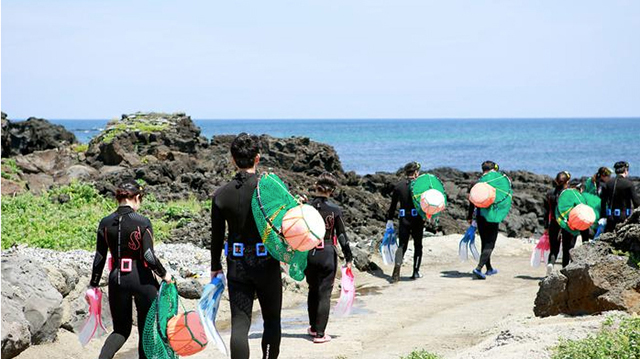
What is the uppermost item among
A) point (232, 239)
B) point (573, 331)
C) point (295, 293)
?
point (232, 239)

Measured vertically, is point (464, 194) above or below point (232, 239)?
below

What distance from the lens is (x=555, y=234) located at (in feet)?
49.5

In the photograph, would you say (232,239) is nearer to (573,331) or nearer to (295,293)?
(573,331)

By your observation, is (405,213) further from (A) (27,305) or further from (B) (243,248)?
(B) (243,248)

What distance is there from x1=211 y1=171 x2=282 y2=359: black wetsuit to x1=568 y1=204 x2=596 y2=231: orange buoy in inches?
315

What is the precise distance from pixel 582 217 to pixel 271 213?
8.16 m

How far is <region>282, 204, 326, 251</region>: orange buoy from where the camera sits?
7.07 meters

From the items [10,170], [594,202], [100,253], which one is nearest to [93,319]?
[100,253]

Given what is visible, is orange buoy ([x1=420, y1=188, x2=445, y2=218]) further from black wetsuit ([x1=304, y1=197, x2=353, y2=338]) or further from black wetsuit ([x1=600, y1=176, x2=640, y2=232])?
black wetsuit ([x1=304, y1=197, x2=353, y2=338])

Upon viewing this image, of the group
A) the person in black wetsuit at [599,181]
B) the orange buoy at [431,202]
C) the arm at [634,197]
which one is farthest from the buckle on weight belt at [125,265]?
the arm at [634,197]

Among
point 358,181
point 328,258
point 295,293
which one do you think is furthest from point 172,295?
point 358,181

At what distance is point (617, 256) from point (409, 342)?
8.43ft

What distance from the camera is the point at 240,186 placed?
7125 millimetres

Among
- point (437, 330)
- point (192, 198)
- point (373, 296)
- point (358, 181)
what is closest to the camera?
point (437, 330)
